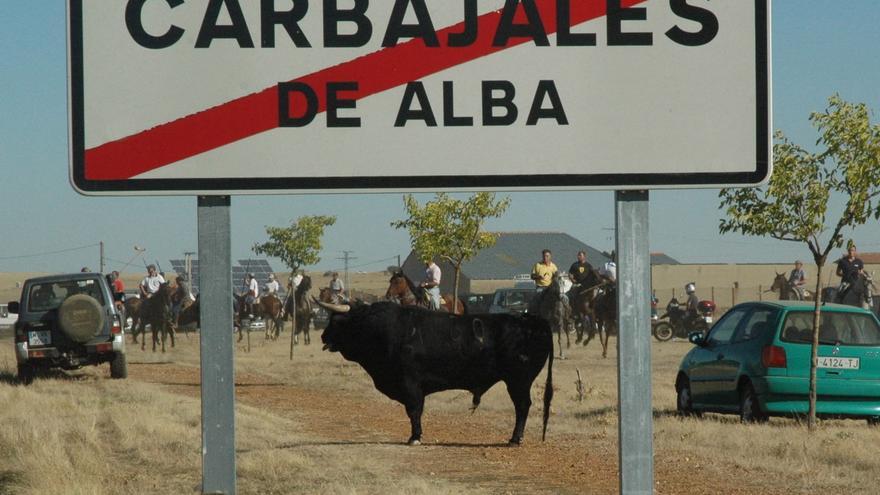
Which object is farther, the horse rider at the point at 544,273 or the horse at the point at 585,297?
the horse at the point at 585,297

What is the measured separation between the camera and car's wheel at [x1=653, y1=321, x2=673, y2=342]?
4284cm

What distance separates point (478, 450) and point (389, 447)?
91 cm

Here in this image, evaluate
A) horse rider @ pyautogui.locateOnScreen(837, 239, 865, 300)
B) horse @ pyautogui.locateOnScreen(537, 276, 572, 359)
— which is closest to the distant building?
horse @ pyautogui.locateOnScreen(537, 276, 572, 359)

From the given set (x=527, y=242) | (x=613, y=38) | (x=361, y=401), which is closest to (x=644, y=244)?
(x=613, y=38)

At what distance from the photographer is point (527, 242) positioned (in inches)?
4397

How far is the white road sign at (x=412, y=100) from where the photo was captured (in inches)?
178

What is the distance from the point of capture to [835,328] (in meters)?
16.6

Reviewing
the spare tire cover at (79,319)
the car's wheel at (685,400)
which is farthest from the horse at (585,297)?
the car's wheel at (685,400)

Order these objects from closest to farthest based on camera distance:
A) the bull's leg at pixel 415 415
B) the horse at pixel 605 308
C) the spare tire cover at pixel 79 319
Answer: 1. the bull's leg at pixel 415 415
2. the spare tire cover at pixel 79 319
3. the horse at pixel 605 308

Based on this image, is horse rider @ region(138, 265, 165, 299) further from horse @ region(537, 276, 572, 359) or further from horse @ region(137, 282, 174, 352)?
horse @ region(537, 276, 572, 359)

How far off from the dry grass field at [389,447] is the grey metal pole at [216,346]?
190 inches

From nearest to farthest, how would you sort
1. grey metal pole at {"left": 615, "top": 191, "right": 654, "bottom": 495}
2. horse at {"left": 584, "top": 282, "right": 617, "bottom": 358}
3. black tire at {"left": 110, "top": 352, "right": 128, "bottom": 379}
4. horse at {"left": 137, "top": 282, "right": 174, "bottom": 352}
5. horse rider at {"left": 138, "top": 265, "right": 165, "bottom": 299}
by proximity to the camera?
grey metal pole at {"left": 615, "top": 191, "right": 654, "bottom": 495} < black tire at {"left": 110, "top": 352, "right": 128, "bottom": 379} < horse at {"left": 584, "top": 282, "right": 617, "bottom": 358} < horse at {"left": 137, "top": 282, "right": 174, "bottom": 352} < horse rider at {"left": 138, "top": 265, "right": 165, "bottom": 299}

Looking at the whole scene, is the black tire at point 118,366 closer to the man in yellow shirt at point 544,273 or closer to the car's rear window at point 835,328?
the man in yellow shirt at point 544,273

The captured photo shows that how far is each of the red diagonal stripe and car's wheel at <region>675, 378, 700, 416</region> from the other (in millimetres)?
14302
